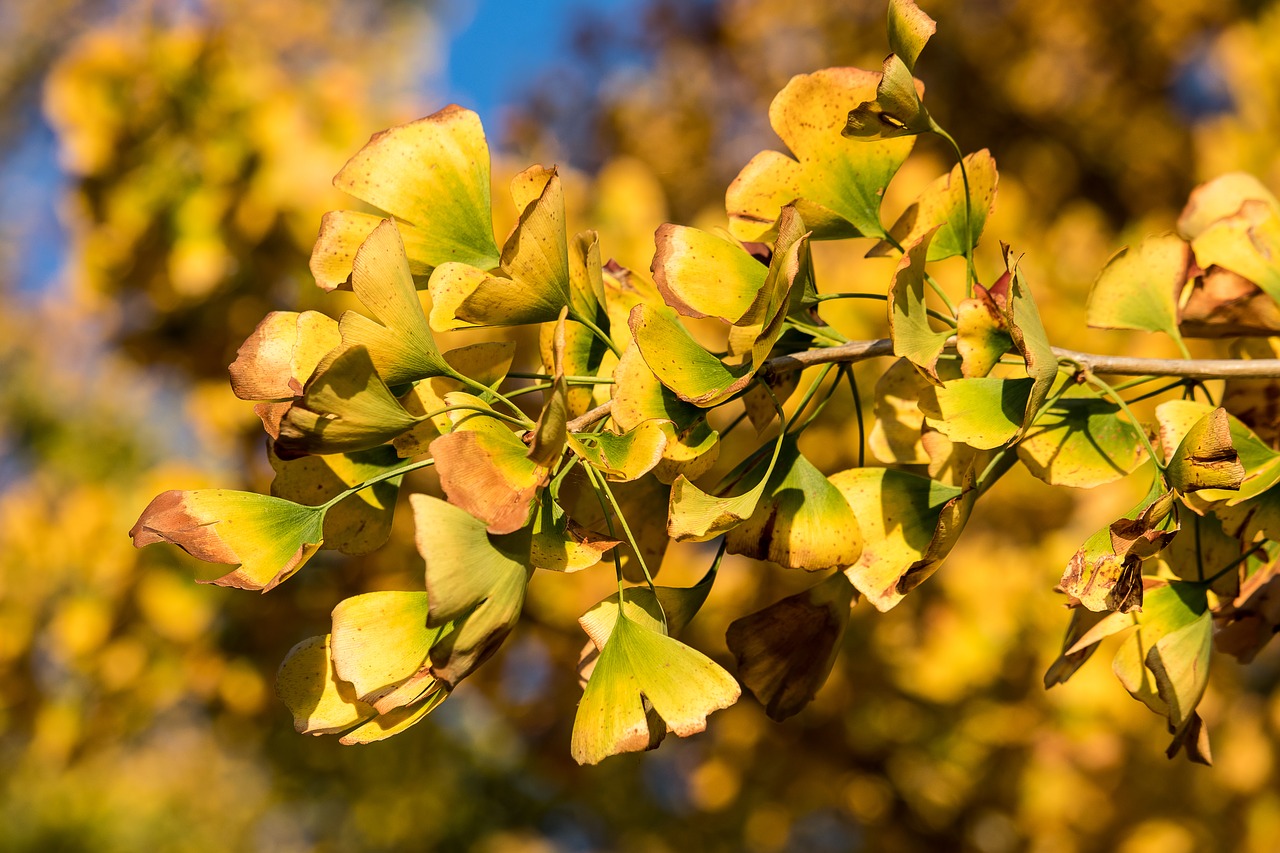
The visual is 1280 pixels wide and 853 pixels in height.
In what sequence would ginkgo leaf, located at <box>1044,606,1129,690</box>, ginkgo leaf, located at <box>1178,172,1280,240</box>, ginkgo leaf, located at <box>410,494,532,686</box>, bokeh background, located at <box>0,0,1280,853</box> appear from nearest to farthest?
ginkgo leaf, located at <box>410,494,532,686</box>, ginkgo leaf, located at <box>1044,606,1129,690</box>, ginkgo leaf, located at <box>1178,172,1280,240</box>, bokeh background, located at <box>0,0,1280,853</box>

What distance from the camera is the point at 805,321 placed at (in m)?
0.42

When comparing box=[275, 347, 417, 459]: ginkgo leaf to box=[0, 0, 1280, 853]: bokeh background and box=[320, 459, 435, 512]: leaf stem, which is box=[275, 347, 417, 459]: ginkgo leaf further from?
box=[0, 0, 1280, 853]: bokeh background

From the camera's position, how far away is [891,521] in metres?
0.41

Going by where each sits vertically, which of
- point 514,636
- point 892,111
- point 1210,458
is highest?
point 892,111

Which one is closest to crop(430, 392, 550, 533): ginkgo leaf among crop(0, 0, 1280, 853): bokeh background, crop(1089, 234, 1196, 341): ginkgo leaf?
crop(1089, 234, 1196, 341): ginkgo leaf

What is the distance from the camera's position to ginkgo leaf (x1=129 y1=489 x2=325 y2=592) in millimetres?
345

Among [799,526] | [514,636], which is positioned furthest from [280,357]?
[514,636]

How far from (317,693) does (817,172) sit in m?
0.30

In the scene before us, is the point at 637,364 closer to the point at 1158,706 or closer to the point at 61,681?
the point at 1158,706

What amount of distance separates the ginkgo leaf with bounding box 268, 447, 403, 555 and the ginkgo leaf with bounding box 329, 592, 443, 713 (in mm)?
60

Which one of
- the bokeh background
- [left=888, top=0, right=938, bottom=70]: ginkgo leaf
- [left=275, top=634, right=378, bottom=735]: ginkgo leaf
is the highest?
[left=888, top=0, right=938, bottom=70]: ginkgo leaf

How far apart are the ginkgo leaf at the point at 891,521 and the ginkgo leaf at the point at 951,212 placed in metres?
0.10

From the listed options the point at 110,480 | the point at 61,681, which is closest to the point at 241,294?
the point at 61,681

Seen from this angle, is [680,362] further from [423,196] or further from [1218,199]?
[1218,199]
